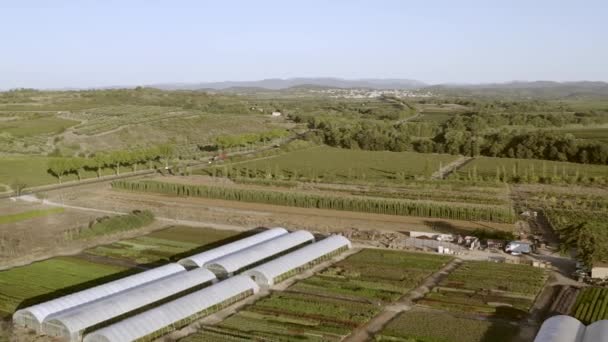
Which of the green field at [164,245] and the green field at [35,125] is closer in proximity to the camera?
the green field at [164,245]

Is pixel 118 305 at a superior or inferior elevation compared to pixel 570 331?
superior

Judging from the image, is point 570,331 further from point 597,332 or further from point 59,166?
point 59,166

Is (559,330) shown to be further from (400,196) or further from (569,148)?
(569,148)

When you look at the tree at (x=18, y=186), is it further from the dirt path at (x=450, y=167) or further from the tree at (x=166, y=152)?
the dirt path at (x=450, y=167)

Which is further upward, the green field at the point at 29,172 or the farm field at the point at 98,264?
the green field at the point at 29,172

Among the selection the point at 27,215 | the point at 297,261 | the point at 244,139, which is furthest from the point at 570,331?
the point at 244,139

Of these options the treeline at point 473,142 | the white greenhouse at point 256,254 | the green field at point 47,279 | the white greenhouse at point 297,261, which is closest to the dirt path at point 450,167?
the treeline at point 473,142
